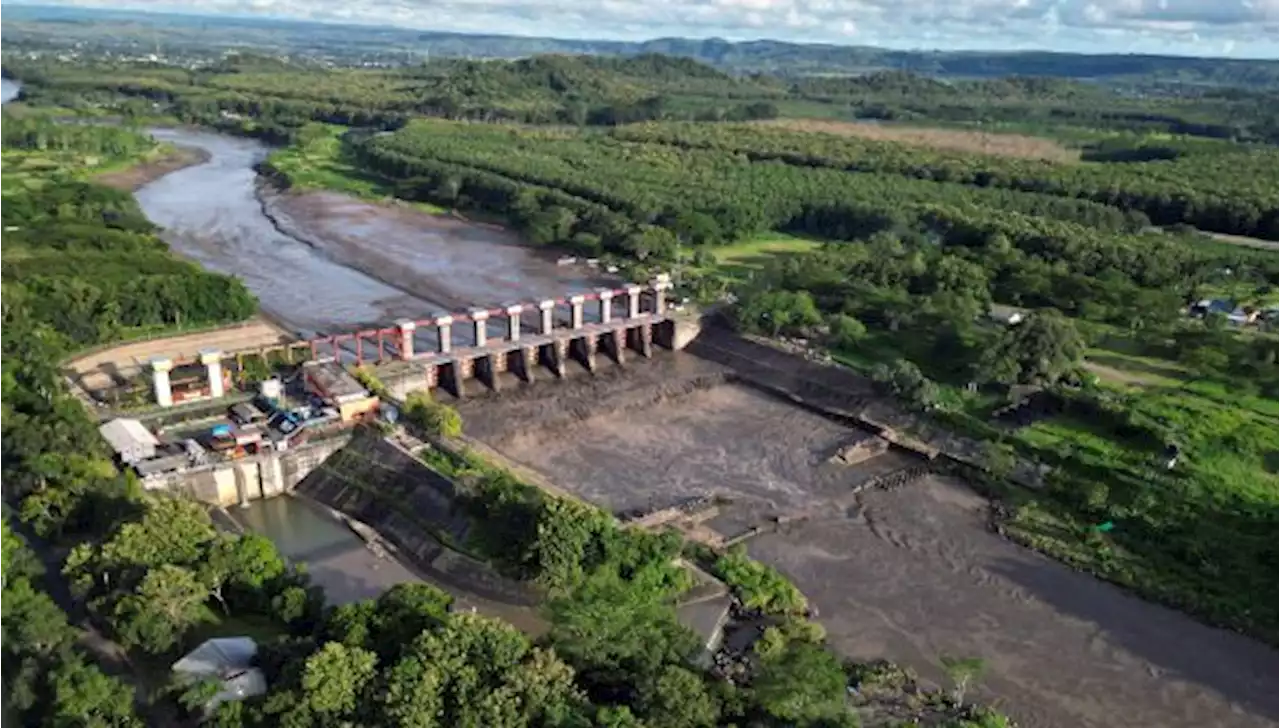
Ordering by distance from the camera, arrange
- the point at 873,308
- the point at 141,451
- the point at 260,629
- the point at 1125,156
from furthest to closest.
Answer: the point at 1125,156 → the point at 873,308 → the point at 141,451 → the point at 260,629

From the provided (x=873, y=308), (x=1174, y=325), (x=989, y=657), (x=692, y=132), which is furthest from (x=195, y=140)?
(x=989, y=657)

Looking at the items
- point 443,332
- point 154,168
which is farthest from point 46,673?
point 154,168

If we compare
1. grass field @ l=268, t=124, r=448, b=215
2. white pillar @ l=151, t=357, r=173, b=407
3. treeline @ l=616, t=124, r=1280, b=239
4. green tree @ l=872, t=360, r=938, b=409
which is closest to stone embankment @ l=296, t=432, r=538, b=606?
white pillar @ l=151, t=357, r=173, b=407

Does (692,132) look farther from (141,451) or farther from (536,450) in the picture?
(141,451)

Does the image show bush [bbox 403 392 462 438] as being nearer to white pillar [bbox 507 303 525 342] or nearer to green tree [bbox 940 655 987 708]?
white pillar [bbox 507 303 525 342]

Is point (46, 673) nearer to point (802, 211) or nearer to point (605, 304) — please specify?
point (605, 304)

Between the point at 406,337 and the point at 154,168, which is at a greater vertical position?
the point at 406,337
